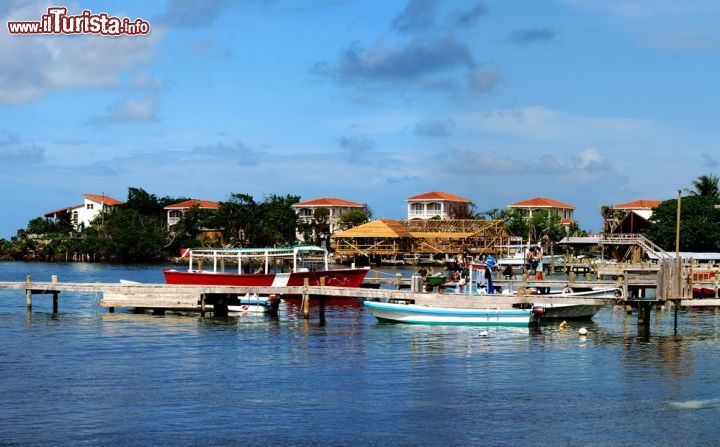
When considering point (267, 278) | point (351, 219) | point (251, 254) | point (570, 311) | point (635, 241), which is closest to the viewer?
point (570, 311)

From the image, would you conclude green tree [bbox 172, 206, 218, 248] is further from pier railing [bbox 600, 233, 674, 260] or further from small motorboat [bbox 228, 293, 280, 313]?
small motorboat [bbox 228, 293, 280, 313]

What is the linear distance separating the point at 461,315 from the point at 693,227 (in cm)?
6784

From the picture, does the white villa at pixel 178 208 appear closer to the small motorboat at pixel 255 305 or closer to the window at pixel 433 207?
the window at pixel 433 207

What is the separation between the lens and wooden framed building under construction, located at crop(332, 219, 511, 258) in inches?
5300

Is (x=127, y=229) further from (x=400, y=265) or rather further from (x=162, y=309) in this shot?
(x=162, y=309)

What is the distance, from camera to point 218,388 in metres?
29.9

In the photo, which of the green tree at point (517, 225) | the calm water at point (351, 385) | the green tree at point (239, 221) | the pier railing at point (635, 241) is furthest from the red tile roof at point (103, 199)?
the calm water at point (351, 385)

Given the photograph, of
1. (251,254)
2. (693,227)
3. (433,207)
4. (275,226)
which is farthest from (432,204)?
(251,254)

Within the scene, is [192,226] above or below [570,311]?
above

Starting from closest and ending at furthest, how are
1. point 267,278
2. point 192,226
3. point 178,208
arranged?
point 267,278 < point 192,226 < point 178,208

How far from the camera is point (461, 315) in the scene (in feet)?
141

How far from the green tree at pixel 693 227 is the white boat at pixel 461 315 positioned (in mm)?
66004

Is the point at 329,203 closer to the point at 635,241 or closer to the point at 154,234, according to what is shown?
the point at 154,234

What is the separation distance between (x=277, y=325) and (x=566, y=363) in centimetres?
1606
